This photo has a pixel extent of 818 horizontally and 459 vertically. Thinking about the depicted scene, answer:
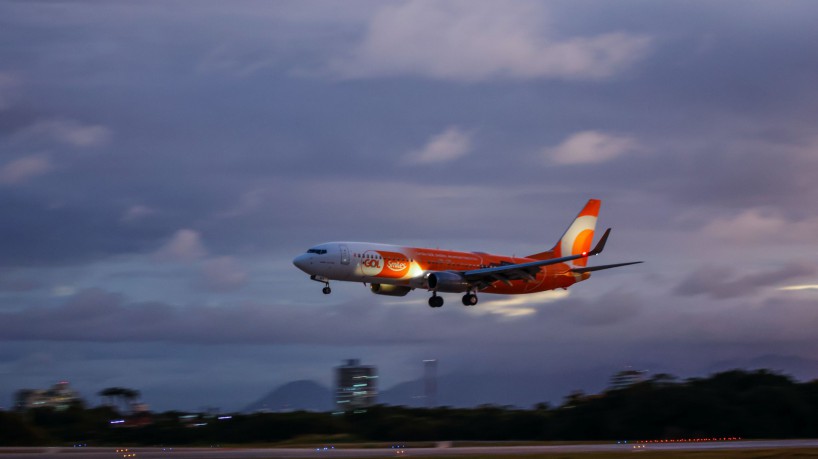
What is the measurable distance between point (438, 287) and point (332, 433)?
18.6m

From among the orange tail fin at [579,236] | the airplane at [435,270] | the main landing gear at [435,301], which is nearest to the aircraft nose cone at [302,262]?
the airplane at [435,270]

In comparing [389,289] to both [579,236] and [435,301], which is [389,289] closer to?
[435,301]

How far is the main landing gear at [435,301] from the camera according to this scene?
74125 millimetres

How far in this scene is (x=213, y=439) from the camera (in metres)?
83.6

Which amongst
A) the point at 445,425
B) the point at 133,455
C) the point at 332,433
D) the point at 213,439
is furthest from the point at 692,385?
the point at 133,455

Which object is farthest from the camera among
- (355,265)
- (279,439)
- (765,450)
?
(279,439)

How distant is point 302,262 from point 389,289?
30.9 ft

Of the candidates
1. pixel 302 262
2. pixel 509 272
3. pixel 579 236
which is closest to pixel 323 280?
pixel 302 262

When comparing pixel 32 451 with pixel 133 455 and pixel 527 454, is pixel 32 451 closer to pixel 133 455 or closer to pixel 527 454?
pixel 133 455

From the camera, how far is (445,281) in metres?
70.6

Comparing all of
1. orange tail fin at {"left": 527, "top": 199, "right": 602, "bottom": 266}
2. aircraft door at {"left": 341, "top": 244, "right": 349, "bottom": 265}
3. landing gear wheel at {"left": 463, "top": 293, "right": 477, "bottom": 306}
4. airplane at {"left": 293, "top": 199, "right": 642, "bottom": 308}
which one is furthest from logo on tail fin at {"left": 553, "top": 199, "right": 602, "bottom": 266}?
aircraft door at {"left": 341, "top": 244, "right": 349, "bottom": 265}

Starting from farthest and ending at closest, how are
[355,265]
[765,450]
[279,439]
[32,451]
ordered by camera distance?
1. [279,439]
2. [355,265]
3. [32,451]
4. [765,450]

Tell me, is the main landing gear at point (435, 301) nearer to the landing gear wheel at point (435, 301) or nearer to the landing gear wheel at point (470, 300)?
the landing gear wheel at point (435, 301)

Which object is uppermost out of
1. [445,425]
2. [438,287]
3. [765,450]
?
[438,287]
